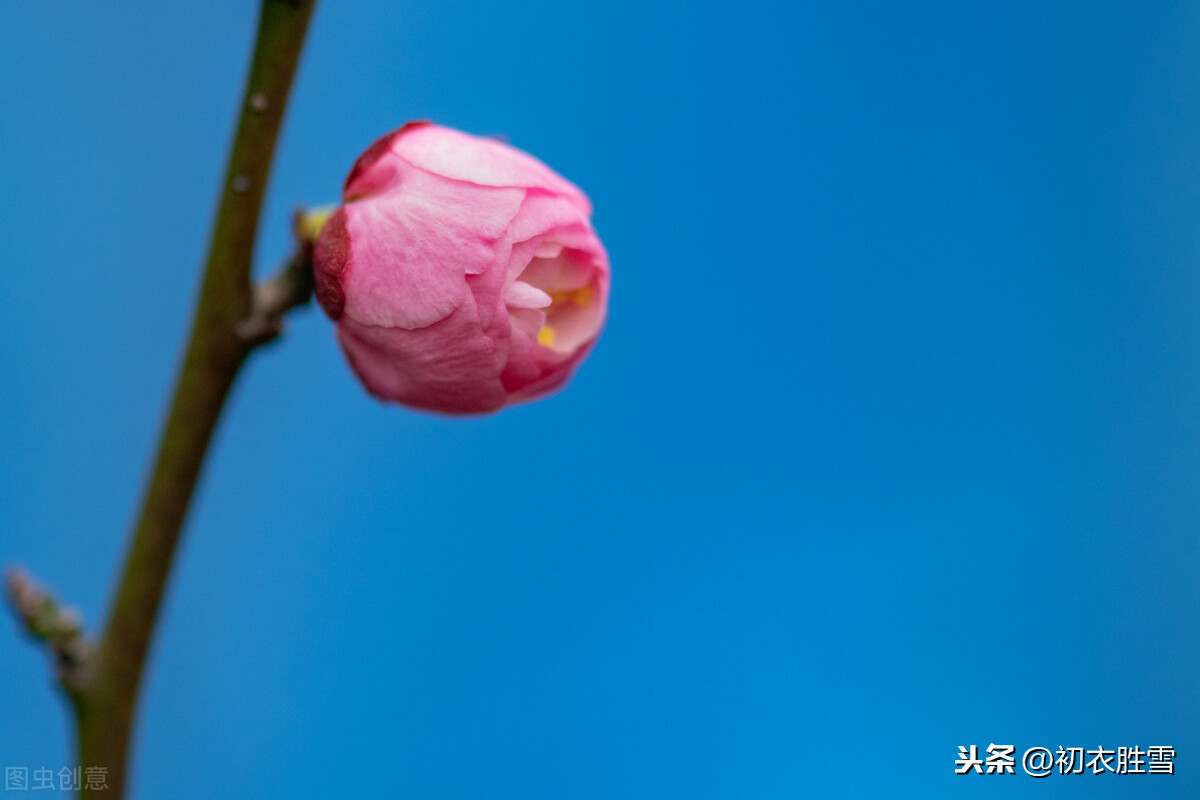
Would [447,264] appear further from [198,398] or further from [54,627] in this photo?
[54,627]

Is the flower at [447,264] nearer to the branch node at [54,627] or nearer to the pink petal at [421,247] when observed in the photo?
the pink petal at [421,247]

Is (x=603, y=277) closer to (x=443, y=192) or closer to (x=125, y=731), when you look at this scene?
(x=443, y=192)

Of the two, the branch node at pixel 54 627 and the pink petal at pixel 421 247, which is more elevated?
the pink petal at pixel 421 247

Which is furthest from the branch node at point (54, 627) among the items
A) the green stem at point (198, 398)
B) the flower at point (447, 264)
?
the flower at point (447, 264)

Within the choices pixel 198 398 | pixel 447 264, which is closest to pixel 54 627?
A: pixel 198 398

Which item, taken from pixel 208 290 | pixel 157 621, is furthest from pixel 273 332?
pixel 157 621
